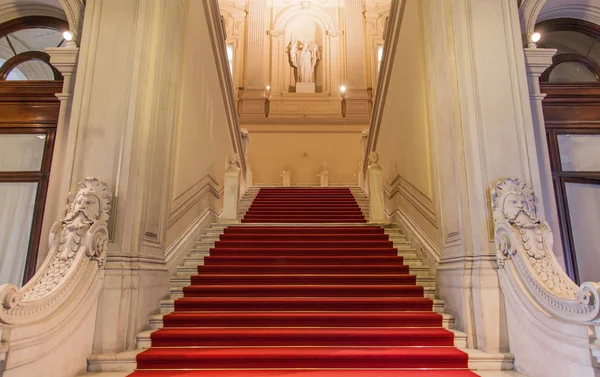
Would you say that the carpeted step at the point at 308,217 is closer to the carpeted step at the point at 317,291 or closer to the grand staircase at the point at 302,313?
the grand staircase at the point at 302,313

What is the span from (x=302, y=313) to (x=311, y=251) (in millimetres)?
1398

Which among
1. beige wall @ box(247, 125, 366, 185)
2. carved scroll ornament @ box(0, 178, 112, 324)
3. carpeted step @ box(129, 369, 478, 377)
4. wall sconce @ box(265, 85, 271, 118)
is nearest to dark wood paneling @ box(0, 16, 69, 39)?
carved scroll ornament @ box(0, 178, 112, 324)

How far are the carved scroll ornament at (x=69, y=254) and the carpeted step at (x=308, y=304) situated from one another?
43.9 inches

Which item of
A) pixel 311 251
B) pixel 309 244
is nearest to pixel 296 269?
pixel 311 251

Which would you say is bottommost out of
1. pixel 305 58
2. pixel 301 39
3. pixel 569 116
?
pixel 569 116

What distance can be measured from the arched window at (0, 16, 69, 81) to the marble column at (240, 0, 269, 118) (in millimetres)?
8709

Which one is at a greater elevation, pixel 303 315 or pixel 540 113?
pixel 540 113

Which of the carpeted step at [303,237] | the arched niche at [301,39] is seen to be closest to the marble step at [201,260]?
the carpeted step at [303,237]

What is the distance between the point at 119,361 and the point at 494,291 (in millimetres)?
3028

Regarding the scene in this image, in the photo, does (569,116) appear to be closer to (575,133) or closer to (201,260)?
(575,133)

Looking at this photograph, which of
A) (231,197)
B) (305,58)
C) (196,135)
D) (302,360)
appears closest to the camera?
(302,360)

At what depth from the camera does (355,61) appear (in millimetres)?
14234

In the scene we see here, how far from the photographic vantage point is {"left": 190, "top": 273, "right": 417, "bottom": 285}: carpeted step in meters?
4.33

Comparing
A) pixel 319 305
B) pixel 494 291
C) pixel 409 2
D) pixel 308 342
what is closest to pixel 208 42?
pixel 409 2
